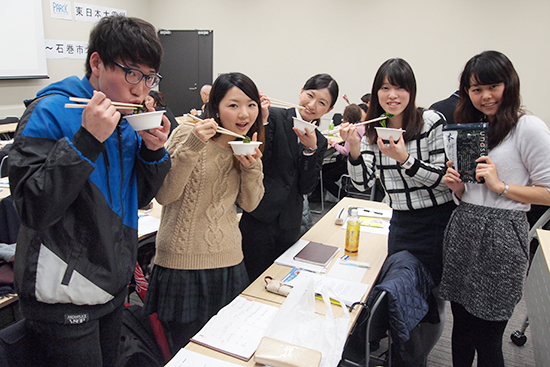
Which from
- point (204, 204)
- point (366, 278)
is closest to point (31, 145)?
point (204, 204)

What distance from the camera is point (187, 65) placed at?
7980 millimetres

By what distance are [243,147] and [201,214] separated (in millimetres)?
322

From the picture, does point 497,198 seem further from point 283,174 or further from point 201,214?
point 201,214

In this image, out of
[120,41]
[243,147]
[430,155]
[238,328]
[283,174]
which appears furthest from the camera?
[283,174]

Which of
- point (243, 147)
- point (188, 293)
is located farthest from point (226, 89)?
point (188, 293)

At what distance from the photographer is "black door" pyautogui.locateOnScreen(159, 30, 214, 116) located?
7.92 m

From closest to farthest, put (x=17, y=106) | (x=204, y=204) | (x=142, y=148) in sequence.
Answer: (x=142, y=148) → (x=204, y=204) → (x=17, y=106)

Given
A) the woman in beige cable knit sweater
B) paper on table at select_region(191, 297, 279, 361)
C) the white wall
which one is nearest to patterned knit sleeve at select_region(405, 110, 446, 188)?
the woman in beige cable knit sweater

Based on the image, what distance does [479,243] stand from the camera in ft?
5.11

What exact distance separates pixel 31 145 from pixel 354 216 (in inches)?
57.3

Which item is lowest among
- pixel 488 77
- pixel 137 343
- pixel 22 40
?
pixel 137 343

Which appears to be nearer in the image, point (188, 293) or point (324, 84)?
point (188, 293)

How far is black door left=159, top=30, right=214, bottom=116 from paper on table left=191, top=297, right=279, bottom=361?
7022mm

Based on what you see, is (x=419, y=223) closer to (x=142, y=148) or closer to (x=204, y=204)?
(x=204, y=204)
